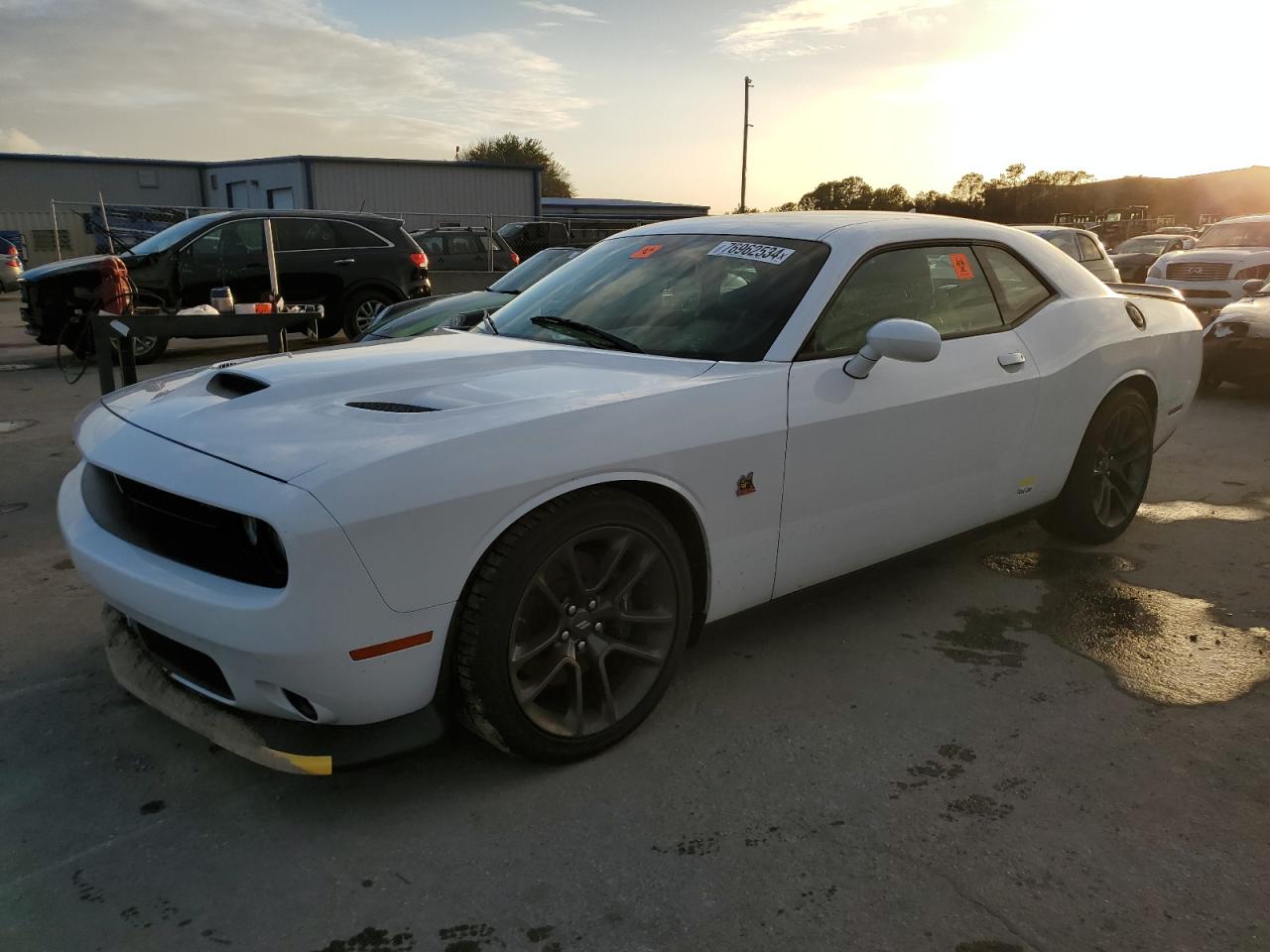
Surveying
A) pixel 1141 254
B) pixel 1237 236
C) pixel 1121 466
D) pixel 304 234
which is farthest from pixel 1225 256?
pixel 304 234

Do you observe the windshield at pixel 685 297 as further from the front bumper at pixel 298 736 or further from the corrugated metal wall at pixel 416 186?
the corrugated metal wall at pixel 416 186

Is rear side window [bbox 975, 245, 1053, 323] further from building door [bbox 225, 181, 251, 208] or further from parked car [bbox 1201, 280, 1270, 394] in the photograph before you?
building door [bbox 225, 181, 251, 208]

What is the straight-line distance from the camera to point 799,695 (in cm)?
307

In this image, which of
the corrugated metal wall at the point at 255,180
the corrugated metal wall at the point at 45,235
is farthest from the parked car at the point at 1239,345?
the corrugated metal wall at the point at 255,180

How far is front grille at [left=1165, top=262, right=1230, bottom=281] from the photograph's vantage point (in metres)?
13.1

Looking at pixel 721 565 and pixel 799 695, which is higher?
pixel 721 565

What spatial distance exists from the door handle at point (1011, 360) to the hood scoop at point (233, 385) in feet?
8.73

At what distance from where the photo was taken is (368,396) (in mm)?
2607

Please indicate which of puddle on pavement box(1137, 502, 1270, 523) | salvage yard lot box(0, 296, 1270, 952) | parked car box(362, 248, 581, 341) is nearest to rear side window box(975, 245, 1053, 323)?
salvage yard lot box(0, 296, 1270, 952)

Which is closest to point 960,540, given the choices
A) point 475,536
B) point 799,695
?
point 799,695

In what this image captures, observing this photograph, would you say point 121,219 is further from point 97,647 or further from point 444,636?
point 444,636

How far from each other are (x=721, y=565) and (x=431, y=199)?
102 feet

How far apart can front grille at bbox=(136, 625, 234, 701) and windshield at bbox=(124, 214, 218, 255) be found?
377 inches

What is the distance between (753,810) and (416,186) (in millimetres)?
31494
